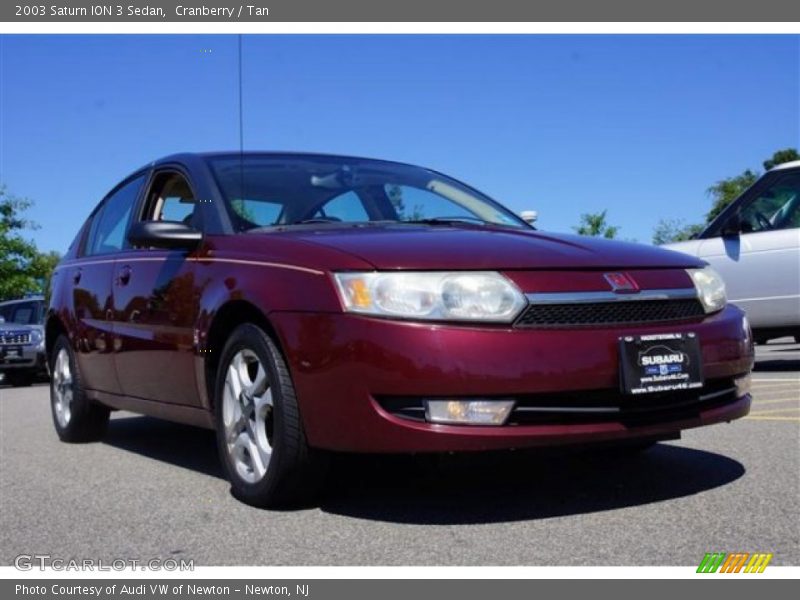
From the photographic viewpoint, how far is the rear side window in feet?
18.8

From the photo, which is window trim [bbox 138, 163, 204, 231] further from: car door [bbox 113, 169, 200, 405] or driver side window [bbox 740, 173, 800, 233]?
driver side window [bbox 740, 173, 800, 233]

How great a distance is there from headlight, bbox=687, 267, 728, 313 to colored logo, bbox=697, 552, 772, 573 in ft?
3.86

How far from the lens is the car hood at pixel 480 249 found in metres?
3.55

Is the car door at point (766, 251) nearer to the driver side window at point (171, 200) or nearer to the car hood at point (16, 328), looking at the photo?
the driver side window at point (171, 200)

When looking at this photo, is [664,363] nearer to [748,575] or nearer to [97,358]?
[748,575]

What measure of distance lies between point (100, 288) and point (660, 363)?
3419mm

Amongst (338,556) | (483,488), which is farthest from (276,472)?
(483,488)

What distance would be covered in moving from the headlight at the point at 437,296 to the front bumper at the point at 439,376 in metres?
0.05

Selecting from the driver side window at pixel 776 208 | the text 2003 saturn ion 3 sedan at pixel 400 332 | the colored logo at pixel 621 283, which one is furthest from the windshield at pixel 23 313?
the colored logo at pixel 621 283

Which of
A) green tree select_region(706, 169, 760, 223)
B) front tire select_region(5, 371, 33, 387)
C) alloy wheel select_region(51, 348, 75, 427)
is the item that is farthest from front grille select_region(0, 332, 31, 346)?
green tree select_region(706, 169, 760, 223)

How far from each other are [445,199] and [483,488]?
5.47 feet

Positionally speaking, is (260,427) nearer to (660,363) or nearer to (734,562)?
(660,363)

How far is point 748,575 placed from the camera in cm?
290

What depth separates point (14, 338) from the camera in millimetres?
15086
